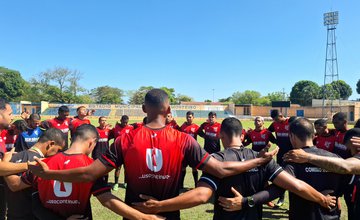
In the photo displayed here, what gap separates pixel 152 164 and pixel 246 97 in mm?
124960

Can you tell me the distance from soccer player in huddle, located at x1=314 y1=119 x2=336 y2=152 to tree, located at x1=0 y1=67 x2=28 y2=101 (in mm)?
99234

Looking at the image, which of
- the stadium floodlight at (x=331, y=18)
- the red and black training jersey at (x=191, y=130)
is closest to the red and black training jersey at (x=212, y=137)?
the red and black training jersey at (x=191, y=130)

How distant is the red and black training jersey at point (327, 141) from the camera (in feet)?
24.1

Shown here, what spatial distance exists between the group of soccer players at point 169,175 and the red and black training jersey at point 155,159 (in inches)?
0.4

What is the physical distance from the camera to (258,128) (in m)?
9.17

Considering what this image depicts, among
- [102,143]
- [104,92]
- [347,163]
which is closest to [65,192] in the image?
[347,163]

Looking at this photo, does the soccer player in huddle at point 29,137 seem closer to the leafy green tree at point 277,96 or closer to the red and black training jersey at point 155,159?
the red and black training jersey at point 155,159

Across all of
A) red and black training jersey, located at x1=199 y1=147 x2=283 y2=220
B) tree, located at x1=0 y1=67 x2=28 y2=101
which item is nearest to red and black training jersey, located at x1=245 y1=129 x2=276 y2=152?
red and black training jersey, located at x1=199 y1=147 x2=283 y2=220

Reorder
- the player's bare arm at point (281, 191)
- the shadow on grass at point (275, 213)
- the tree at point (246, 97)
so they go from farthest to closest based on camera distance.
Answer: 1. the tree at point (246, 97)
2. the shadow on grass at point (275, 213)
3. the player's bare arm at point (281, 191)

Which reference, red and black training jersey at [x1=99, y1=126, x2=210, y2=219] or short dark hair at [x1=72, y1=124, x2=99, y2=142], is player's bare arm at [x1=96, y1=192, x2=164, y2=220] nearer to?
red and black training jersey at [x1=99, y1=126, x2=210, y2=219]

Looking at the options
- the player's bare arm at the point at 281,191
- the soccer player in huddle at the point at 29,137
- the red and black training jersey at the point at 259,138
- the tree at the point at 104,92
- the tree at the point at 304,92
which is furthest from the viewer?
the tree at the point at 104,92

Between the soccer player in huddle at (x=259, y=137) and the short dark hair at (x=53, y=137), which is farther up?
the short dark hair at (x=53, y=137)

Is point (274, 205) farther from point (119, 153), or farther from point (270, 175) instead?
point (119, 153)

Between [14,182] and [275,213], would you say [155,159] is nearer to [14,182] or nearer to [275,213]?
[14,182]
